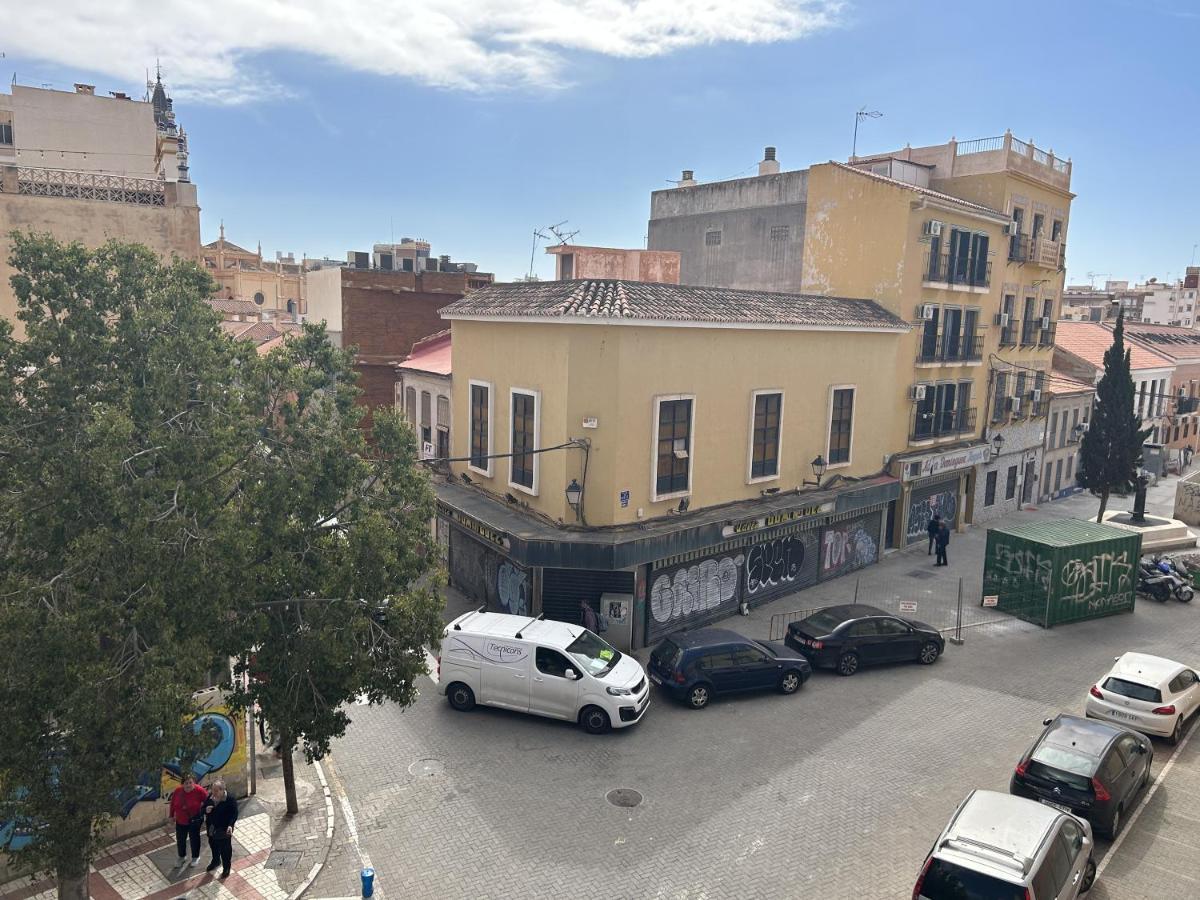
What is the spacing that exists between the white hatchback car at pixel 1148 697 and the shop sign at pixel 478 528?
40.4 ft

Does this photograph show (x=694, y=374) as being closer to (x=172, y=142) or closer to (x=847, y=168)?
(x=847, y=168)

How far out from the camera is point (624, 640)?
19.0m

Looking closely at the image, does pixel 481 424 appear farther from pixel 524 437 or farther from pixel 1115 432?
pixel 1115 432

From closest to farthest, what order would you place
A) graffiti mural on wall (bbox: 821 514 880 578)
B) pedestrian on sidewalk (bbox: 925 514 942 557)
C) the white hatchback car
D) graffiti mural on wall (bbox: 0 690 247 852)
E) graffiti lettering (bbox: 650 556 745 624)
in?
graffiti mural on wall (bbox: 0 690 247 852)
the white hatchback car
graffiti lettering (bbox: 650 556 745 624)
graffiti mural on wall (bbox: 821 514 880 578)
pedestrian on sidewalk (bbox: 925 514 942 557)

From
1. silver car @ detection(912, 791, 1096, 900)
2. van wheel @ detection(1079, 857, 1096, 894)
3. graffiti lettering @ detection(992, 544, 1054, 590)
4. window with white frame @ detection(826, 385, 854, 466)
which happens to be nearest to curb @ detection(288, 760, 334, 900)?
silver car @ detection(912, 791, 1096, 900)

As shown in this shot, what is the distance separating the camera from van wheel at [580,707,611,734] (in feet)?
50.7

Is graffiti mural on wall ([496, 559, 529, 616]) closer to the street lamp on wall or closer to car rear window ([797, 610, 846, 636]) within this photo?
car rear window ([797, 610, 846, 636])

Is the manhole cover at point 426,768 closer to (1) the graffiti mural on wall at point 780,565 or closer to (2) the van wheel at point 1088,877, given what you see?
(2) the van wheel at point 1088,877

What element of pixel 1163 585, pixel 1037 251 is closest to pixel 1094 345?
pixel 1037 251

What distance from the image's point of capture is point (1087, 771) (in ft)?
40.2

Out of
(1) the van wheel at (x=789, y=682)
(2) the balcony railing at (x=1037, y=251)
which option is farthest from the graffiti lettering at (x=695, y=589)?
(2) the balcony railing at (x=1037, y=251)

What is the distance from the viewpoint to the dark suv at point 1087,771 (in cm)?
1215

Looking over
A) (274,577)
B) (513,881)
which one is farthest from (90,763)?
(513,881)

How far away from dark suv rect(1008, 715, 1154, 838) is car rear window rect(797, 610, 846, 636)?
5445mm
